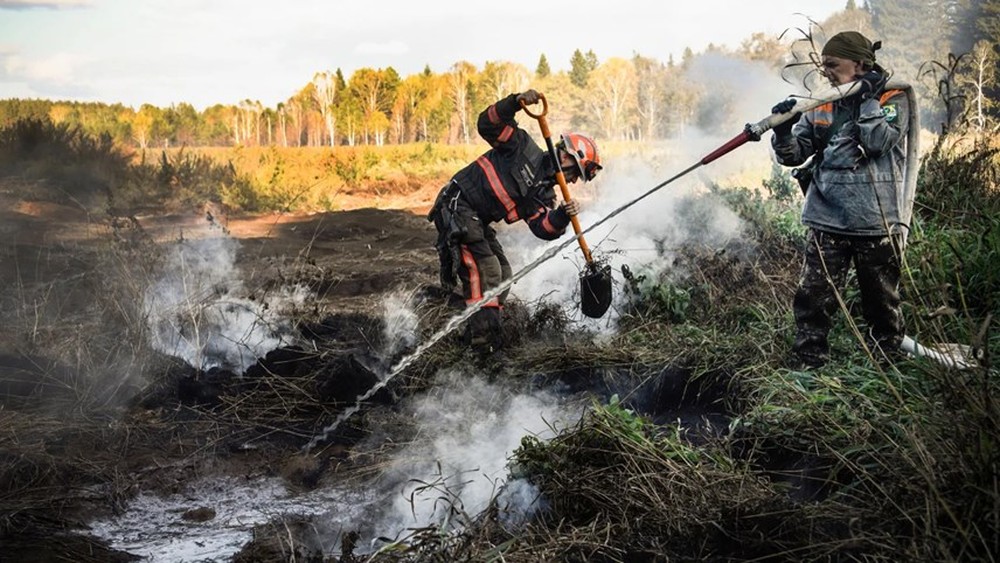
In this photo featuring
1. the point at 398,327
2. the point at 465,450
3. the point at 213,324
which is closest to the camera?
the point at 465,450

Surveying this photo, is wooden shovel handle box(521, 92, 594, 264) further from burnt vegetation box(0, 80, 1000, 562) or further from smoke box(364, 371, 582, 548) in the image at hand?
smoke box(364, 371, 582, 548)

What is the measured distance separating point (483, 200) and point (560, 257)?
1761 millimetres

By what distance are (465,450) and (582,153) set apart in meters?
2.49

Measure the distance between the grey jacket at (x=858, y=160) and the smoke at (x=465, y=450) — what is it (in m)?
1.94

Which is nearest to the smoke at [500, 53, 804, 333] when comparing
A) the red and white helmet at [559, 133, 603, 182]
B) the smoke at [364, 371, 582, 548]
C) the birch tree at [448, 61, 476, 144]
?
the red and white helmet at [559, 133, 603, 182]

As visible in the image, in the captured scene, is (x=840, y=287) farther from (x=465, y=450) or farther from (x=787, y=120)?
(x=465, y=450)

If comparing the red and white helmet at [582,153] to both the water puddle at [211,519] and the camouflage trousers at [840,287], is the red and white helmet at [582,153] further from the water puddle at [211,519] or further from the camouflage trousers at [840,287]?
the water puddle at [211,519]

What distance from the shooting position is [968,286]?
17.4ft

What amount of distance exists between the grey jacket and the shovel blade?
67.8 inches

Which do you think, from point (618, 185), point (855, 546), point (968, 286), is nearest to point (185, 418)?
point (855, 546)

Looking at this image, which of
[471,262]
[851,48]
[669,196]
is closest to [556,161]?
[471,262]

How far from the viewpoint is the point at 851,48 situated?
451 centimetres

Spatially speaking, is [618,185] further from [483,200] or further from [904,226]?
[904,226]

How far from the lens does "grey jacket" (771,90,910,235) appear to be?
14.5 feet
